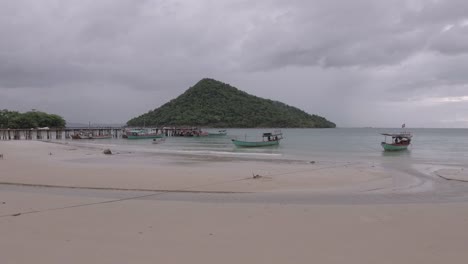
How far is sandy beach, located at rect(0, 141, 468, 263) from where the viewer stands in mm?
4609

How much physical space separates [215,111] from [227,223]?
121 metres

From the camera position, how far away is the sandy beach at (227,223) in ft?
15.1

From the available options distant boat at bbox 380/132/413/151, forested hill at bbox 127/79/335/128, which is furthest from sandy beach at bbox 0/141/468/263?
Result: forested hill at bbox 127/79/335/128

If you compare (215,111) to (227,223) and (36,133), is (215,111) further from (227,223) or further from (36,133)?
(227,223)

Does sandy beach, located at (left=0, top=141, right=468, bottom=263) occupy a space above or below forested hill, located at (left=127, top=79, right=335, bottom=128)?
below

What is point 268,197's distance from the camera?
9.02 metres

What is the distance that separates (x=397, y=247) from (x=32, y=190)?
916cm

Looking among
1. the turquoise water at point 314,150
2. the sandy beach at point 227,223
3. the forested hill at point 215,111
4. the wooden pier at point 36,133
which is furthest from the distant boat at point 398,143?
the forested hill at point 215,111

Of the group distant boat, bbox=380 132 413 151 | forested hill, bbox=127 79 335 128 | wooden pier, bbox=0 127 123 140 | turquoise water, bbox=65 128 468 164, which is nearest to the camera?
turquoise water, bbox=65 128 468 164

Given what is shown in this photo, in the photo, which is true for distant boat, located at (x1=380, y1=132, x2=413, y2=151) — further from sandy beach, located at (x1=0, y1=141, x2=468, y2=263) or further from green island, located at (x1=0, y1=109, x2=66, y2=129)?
green island, located at (x1=0, y1=109, x2=66, y2=129)

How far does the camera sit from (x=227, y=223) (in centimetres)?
614

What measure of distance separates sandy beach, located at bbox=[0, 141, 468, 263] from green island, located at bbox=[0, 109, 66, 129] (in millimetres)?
76760

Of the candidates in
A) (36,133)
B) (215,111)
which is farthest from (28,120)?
(215,111)

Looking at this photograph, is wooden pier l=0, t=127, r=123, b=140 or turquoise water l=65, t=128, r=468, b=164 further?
wooden pier l=0, t=127, r=123, b=140
